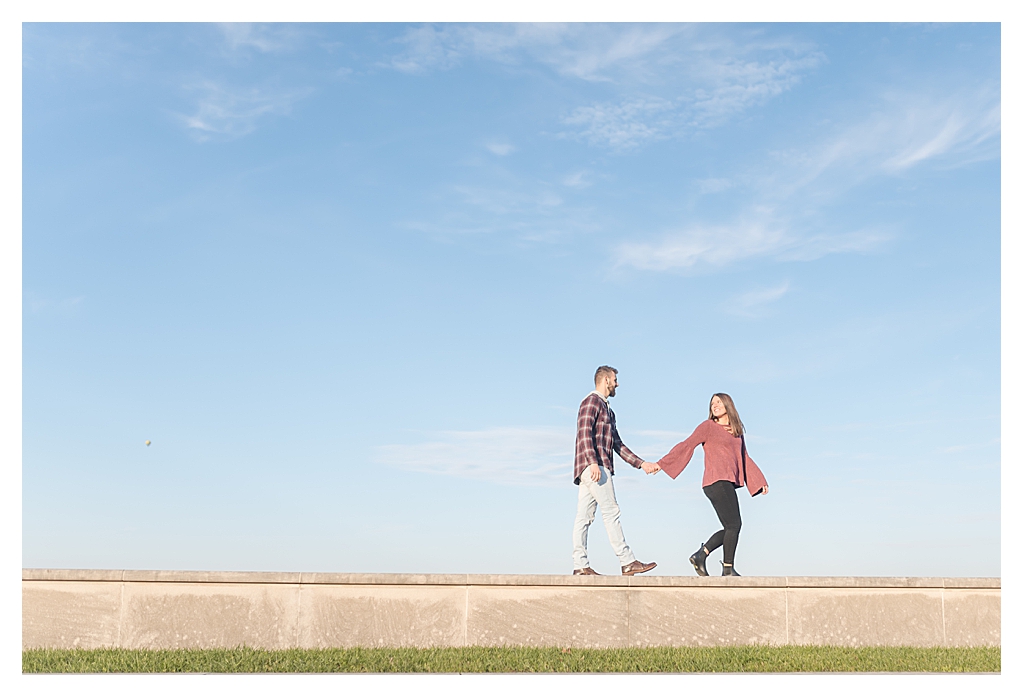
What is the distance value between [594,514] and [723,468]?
1451mm

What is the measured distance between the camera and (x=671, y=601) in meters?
8.90

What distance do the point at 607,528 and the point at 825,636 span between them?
90.9 inches

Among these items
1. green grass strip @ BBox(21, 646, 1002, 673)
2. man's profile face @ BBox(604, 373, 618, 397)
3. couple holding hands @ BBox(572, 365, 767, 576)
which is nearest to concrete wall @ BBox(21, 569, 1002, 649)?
green grass strip @ BBox(21, 646, 1002, 673)

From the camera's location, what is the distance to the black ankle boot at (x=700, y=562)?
9.50m

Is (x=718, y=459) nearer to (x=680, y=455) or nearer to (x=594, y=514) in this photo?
(x=680, y=455)

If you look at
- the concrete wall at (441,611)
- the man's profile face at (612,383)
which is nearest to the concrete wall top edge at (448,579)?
the concrete wall at (441,611)

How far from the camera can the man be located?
9.25 meters

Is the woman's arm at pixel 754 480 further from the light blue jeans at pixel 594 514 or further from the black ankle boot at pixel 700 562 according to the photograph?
the light blue jeans at pixel 594 514

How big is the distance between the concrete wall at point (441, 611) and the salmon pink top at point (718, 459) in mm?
1124
